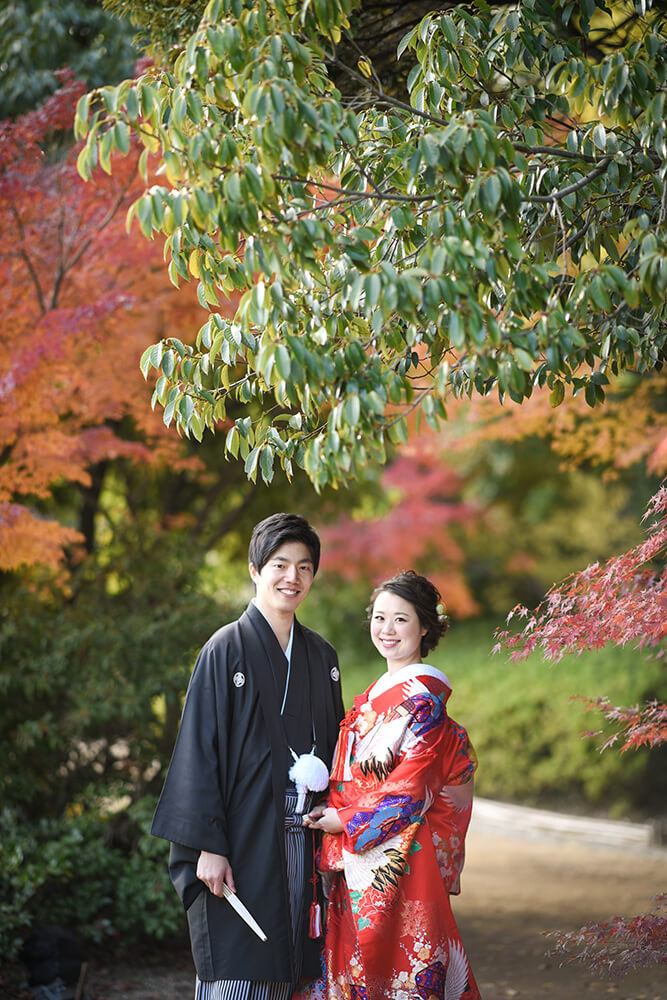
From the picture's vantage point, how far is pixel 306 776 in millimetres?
2750

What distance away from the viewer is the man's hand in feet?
8.68

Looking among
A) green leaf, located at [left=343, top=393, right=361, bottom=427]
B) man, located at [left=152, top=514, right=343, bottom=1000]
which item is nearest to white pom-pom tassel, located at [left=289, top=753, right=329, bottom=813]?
man, located at [left=152, top=514, right=343, bottom=1000]

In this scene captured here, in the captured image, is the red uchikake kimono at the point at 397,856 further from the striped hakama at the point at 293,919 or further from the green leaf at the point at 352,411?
the green leaf at the point at 352,411

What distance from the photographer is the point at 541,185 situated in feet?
8.52

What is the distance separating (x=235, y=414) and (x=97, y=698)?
103 inches

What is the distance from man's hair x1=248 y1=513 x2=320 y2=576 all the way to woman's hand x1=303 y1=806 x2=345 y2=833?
0.73 m

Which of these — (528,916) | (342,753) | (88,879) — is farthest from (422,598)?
(528,916)

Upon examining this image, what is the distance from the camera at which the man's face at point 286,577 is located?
2.85 m

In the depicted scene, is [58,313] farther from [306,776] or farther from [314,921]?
[314,921]

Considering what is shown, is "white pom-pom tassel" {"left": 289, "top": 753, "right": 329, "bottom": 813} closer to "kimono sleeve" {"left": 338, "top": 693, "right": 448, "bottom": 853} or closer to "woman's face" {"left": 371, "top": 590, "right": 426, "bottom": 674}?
"kimono sleeve" {"left": 338, "top": 693, "right": 448, "bottom": 853}

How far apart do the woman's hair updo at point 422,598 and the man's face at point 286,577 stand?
239 mm

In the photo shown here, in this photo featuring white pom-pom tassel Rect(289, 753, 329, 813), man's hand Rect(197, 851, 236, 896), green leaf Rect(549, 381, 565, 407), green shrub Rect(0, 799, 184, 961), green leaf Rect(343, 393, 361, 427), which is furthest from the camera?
green shrub Rect(0, 799, 184, 961)

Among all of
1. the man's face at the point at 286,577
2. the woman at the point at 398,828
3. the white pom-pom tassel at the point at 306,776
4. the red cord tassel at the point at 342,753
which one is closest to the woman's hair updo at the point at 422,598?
the woman at the point at 398,828

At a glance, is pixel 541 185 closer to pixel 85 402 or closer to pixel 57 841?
pixel 85 402
